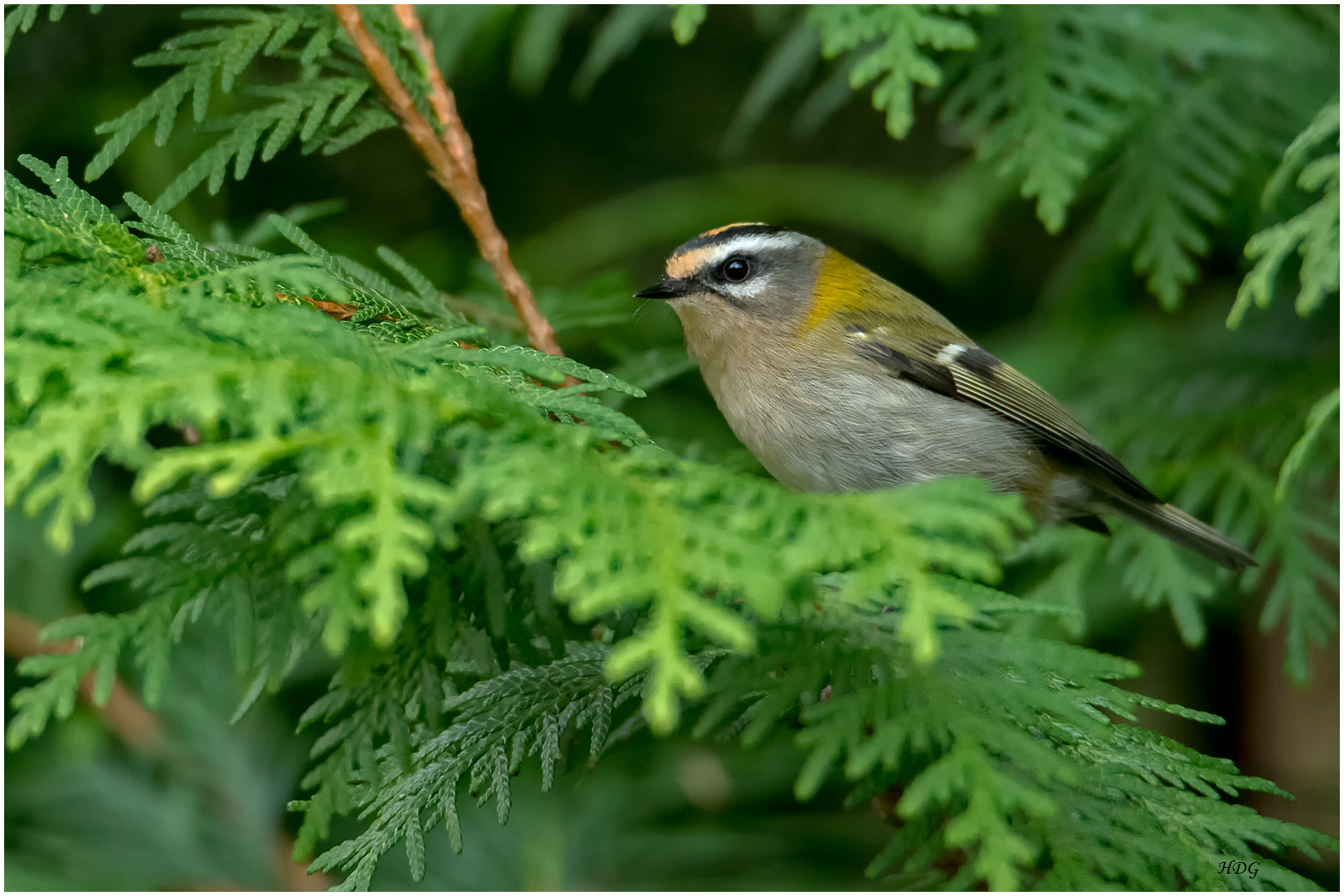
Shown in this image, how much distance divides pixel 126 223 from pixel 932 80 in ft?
3.44

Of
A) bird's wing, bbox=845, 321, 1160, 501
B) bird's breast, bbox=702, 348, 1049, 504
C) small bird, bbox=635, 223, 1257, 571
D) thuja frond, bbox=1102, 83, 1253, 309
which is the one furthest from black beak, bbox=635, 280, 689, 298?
thuja frond, bbox=1102, 83, 1253, 309

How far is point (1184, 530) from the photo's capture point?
2.17m

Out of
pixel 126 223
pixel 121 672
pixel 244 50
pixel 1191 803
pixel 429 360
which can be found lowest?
pixel 121 672

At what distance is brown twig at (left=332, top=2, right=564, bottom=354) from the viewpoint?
1.61 meters

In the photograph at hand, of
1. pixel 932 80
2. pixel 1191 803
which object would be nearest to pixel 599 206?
pixel 932 80

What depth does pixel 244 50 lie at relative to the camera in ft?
5.08

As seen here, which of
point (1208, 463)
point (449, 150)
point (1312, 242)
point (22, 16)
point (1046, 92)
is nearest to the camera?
point (1312, 242)

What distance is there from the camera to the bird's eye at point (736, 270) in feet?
7.28

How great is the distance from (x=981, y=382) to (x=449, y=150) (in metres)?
1.14

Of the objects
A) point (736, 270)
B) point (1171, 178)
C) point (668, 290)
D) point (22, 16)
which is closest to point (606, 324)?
point (668, 290)

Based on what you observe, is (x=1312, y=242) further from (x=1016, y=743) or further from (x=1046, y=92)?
(x=1016, y=743)

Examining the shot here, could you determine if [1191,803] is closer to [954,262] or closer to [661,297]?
[661,297]

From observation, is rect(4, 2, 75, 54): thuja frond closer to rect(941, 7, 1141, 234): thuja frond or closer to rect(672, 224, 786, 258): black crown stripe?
rect(672, 224, 786, 258): black crown stripe

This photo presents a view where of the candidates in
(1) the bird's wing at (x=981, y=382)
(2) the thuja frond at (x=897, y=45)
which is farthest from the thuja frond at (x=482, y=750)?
(1) the bird's wing at (x=981, y=382)
